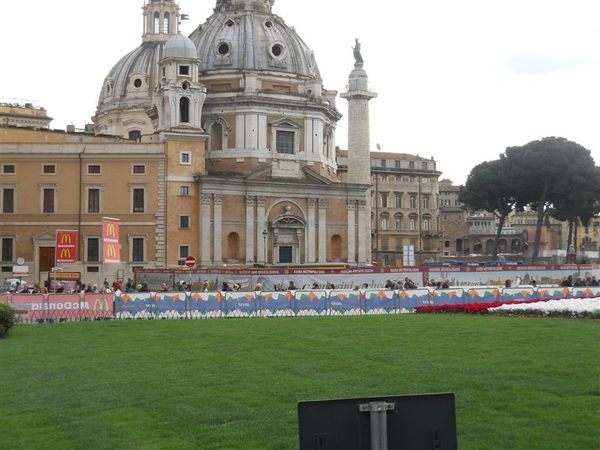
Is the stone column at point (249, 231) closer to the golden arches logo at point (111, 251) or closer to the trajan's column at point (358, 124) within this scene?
the trajan's column at point (358, 124)

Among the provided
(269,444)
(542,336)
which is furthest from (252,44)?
(269,444)

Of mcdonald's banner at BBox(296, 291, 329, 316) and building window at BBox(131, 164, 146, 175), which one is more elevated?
building window at BBox(131, 164, 146, 175)

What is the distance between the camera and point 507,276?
4909 centimetres

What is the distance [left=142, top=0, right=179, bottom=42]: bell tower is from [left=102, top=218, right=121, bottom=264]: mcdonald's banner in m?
59.0

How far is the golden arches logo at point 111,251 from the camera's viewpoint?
34.3m

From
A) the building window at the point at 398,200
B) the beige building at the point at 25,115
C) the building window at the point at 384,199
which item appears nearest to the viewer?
the beige building at the point at 25,115

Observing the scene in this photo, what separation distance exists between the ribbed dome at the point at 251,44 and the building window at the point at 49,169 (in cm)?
1672

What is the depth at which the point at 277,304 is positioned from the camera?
33.2m


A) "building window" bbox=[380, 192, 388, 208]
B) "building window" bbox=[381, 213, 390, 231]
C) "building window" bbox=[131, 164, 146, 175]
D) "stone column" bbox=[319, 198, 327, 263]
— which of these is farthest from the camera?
"building window" bbox=[380, 192, 388, 208]

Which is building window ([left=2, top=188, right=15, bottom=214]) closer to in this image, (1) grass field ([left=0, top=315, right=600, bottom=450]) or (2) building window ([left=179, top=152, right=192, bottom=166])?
(2) building window ([left=179, top=152, right=192, bottom=166])

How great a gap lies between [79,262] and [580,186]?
42309 millimetres

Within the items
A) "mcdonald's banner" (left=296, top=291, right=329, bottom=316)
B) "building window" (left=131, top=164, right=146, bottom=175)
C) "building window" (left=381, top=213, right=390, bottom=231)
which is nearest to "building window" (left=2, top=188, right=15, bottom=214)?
"building window" (left=131, top=164, right=146, bottom=175)

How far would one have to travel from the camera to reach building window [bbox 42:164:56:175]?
58625mm

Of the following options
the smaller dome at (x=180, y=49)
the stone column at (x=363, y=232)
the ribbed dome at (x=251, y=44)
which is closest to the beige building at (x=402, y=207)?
the ribbed dome at (x=251, y=44)
